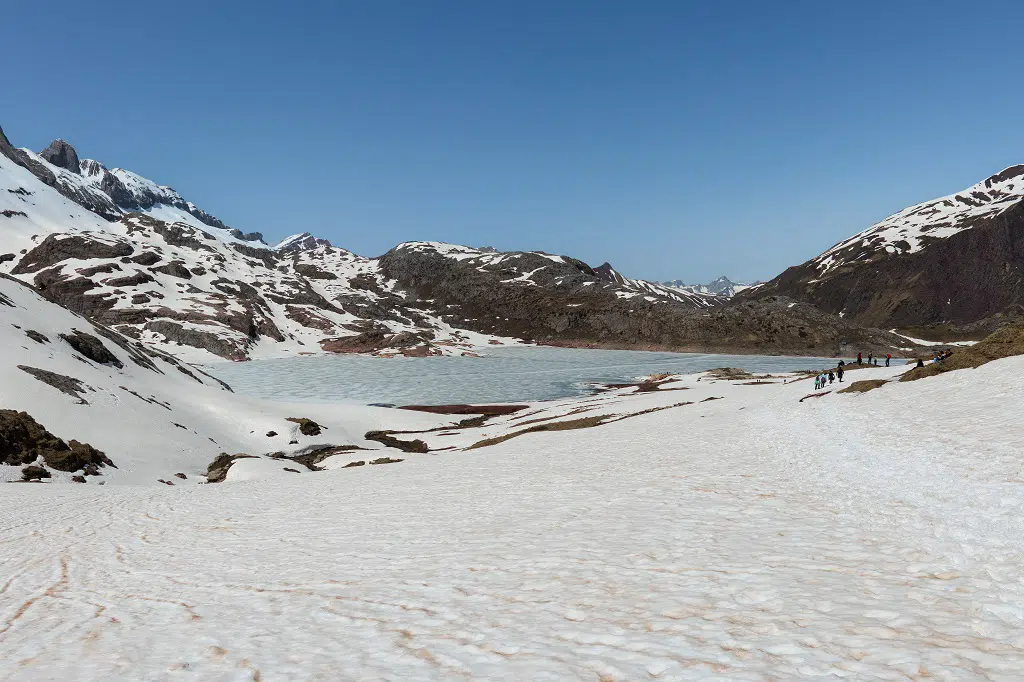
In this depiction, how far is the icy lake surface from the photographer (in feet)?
357

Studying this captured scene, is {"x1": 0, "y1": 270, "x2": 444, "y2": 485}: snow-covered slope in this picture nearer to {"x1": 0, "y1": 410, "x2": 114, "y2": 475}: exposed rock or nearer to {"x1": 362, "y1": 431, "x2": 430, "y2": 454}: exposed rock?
{"x1": 0, "y1": 410, "x2": 114, "y2": 475}: exposed rock

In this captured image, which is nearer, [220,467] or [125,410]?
[220,467]

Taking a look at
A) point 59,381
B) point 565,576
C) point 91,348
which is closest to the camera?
point 565,576

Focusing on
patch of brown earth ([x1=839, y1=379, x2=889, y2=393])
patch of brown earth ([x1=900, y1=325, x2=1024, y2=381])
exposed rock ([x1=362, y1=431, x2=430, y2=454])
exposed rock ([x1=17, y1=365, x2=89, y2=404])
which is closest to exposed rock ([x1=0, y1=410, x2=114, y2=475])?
exposed rock ([x1=17, y1=365, x2=89, y2=404])

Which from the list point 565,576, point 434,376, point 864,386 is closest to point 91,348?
point 565,576

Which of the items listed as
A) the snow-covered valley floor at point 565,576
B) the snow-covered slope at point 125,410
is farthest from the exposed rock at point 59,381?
the snow-covered valley floor at point 565,576

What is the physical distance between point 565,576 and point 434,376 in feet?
439

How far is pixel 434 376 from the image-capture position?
142m

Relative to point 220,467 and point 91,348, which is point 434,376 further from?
point 220,467

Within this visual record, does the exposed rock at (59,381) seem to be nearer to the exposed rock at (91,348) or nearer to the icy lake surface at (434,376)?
the exposed rock at (91,348)

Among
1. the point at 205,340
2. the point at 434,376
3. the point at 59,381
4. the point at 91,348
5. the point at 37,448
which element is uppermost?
the point at 205,340

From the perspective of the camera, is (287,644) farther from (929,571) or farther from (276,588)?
(929,571)

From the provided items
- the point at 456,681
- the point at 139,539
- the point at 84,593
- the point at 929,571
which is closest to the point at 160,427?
the point at 139,539

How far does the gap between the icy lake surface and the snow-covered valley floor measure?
8072 cm
